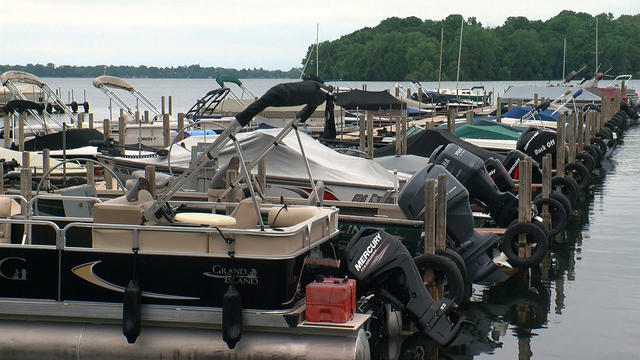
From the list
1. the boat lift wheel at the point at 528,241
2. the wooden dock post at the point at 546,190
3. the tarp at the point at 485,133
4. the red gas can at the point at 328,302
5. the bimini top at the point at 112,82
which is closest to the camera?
the red gas can at the point at 328,302

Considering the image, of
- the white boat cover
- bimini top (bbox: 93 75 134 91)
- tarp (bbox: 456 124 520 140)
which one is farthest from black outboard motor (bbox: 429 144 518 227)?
bimini top (bbox: 93 75 134 91)

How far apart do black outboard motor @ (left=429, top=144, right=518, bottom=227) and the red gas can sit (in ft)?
21.8

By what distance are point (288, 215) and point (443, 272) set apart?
2660 millimetres

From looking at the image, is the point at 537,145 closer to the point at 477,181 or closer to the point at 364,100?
the point at 477,181

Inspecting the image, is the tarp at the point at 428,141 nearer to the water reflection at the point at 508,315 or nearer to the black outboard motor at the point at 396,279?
the water reflection at the point at 508,315

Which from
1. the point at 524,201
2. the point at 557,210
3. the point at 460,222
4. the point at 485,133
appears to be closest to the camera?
the point at 460,222

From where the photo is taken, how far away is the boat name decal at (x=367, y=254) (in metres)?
10.2

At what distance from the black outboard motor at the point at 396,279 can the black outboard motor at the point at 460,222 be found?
2419 millimetres

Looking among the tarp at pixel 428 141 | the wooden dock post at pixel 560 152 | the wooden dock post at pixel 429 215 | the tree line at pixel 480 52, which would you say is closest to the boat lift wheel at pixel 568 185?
the wooden dock post at pixel 560 152

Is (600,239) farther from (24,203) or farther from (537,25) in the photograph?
(537,25)

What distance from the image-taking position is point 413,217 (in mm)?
13031

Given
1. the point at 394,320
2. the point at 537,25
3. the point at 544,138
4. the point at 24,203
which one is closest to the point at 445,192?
the point at 394,320

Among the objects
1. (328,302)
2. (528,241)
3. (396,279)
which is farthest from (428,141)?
(328,302)

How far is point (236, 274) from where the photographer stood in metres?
9.06
